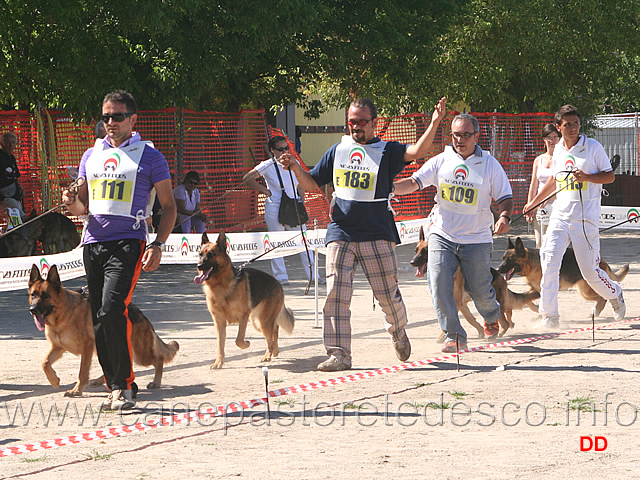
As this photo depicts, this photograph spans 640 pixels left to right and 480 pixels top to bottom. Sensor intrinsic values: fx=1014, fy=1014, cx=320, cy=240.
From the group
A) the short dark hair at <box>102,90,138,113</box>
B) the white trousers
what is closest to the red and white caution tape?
the white trousers

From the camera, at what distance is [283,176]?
526 inches

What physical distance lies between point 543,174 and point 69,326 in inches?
250

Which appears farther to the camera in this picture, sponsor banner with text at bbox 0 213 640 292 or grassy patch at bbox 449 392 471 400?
sponsor banner with text at bbox 0 213 640 292

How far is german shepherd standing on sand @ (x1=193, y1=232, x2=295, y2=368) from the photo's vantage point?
834 centimetres

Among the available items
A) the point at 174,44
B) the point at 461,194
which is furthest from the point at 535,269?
the point at 174,44

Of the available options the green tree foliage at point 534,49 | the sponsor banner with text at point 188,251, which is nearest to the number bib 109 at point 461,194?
the sponsor banner with text at point 188,251

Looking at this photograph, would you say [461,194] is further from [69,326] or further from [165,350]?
[69,326]

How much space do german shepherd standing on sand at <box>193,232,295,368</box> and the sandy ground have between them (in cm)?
26

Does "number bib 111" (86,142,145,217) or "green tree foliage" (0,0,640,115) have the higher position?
"green tree foliage" (0,0,640,115)

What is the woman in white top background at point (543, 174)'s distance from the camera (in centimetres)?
1131

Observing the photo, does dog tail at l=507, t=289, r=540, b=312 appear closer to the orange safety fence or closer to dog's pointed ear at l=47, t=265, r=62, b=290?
dog's pointed ear at l=47, t=265, r=62, b=290

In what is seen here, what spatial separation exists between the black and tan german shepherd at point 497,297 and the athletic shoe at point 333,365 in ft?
5.38

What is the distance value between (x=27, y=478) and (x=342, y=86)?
58.1 ft

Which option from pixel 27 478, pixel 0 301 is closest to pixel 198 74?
pixel 0 301
